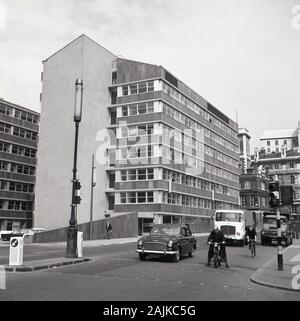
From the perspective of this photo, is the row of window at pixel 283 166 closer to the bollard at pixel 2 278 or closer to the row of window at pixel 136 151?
the row of window at pixel 136 151

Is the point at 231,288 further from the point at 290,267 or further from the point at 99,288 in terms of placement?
the point at 290,267

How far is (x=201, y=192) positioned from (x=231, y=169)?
20.2 meters

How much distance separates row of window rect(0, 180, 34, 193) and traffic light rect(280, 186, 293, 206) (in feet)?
190

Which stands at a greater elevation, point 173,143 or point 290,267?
point 173,143

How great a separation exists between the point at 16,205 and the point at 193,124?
3204 cm

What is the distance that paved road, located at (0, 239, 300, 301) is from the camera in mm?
9500

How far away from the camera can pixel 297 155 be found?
4473 inches

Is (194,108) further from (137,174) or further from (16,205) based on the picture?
(16,205)

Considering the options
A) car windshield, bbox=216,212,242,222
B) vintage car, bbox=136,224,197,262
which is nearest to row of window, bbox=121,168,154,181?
car windshield, bbox=216,212,242,222

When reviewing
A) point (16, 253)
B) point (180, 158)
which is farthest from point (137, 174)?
point (16, 253)

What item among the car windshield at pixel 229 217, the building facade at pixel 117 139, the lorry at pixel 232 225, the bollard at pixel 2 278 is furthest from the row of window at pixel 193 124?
the bollard at pixel 2 278

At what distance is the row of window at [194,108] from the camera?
59812 millimetres

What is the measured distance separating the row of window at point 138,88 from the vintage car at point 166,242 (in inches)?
1577
